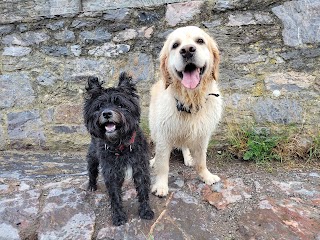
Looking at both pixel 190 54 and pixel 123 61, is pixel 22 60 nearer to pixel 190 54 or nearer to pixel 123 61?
pixel 123 61

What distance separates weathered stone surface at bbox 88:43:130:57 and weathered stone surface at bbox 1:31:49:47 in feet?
2.15

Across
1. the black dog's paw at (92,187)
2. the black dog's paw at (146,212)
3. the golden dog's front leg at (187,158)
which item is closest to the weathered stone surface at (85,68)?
the golden dog's front leg at (187,158)

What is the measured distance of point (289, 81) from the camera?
15.1ft

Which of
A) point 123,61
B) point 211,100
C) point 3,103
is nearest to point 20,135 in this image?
point 3,103

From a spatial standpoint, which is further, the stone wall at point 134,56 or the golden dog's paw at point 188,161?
the stone wall at point 134,56

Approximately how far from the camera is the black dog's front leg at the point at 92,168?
3.47 m

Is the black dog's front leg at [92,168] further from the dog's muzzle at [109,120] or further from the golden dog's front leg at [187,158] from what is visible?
the golden dog's front leg at [187,158]

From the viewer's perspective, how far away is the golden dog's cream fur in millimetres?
3318

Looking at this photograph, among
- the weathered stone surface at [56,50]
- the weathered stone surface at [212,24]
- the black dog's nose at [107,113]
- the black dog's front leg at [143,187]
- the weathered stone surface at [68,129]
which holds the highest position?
the weathered stone surface at [212,24]

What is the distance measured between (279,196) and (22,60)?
12.0 feet

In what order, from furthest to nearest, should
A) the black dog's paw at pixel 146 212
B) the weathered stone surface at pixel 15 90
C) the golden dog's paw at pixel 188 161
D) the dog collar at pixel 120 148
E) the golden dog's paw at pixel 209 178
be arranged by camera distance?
the weathered stone surface at pixel 15 90, the golden dog's paw at pixel 188 161, the golden dog's paw at pixel 209 178, the black dog's paw at pixel 146 212, the dog collar at pixel 120 148

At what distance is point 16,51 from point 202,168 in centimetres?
294

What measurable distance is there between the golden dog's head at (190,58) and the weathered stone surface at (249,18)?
128 centimetres

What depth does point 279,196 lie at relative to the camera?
11.9 ft
